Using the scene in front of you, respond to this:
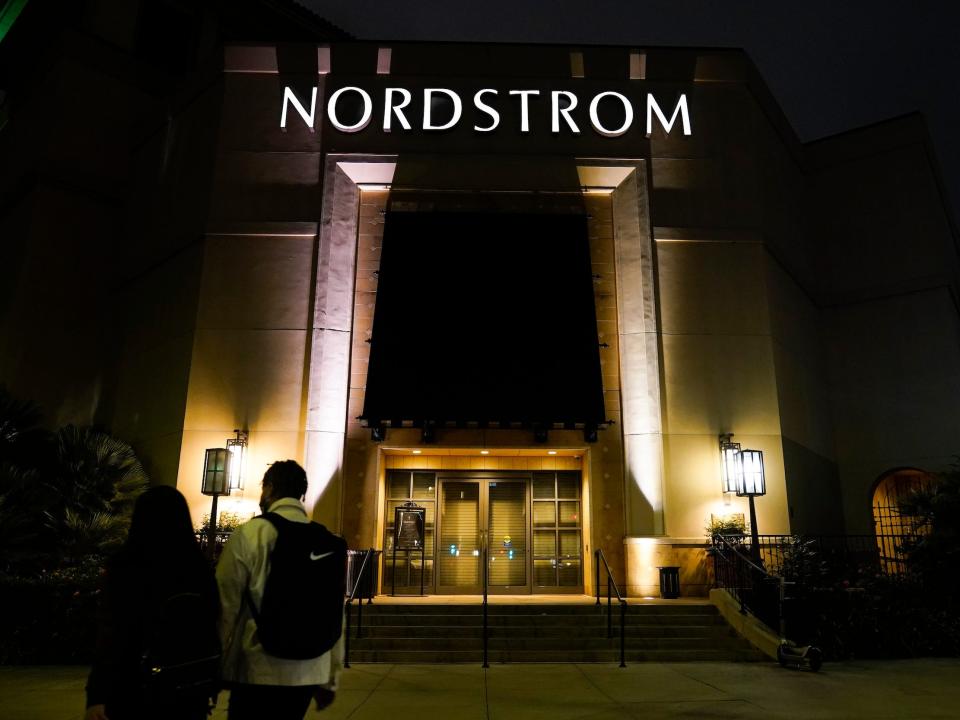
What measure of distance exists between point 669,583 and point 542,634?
10.6 ft

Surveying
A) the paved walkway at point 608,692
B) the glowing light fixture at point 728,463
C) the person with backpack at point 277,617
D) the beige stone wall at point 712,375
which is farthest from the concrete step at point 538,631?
the person with backpack at point 277,617

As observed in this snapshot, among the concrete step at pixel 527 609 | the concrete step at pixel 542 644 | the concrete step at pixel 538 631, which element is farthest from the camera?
the concrete step at pixel 527 609

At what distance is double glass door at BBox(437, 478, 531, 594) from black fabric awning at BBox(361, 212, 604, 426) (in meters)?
2.36

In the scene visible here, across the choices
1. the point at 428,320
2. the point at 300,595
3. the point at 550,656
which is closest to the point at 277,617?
the point at 300,595

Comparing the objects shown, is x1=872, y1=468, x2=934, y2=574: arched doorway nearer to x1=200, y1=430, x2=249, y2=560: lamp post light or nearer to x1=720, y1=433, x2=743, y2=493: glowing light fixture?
x1=720, y1=433, x2=743, y2=493: glowing light fixture

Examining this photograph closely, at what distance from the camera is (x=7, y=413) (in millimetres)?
11750

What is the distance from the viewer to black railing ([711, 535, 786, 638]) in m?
10.3

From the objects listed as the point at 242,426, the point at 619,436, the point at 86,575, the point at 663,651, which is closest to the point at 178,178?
the point at 242,426

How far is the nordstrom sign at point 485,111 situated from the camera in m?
15.8

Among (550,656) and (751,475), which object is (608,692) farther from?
(751,475)

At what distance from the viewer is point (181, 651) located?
115 inches

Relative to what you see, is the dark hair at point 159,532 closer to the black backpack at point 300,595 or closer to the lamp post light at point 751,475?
the black backpack at point 300,595

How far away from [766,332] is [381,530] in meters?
8.58

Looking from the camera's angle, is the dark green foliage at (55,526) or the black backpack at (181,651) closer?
the black backpack at (181,651)
